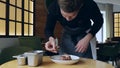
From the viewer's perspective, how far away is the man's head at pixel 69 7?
318 cm

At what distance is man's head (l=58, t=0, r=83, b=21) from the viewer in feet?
10.4

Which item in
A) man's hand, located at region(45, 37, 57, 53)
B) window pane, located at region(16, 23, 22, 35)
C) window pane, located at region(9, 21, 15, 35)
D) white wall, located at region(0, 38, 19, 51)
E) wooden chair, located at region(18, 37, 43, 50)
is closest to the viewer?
man's hand, located at region(45, 37, 57, 53)

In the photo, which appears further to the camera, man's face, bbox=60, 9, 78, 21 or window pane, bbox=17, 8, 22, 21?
window pane, bbox=17, 8, 22, 21

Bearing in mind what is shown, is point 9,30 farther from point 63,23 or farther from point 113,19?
point 113,19

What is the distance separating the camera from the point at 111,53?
19.0 feet

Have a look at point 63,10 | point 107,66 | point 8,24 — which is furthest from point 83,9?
point 8,24

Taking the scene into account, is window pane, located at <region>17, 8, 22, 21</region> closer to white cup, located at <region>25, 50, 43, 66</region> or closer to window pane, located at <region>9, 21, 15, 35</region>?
window pane, located at <region>9, 21, 15, 35</region>

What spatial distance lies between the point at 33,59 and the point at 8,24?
2.57 metres

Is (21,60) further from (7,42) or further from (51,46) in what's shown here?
(7,42)

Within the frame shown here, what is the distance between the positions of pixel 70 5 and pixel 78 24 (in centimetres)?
30

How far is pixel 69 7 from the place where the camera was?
321 centimetres

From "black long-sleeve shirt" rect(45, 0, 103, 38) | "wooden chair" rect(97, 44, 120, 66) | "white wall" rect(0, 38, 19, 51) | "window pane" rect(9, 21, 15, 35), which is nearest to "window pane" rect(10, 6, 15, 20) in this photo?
"window pane" rect(9, 21, 15, 35)

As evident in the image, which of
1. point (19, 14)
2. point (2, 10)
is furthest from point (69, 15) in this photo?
point (19, 14)

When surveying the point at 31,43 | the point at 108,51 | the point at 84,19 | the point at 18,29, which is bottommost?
the point at 108,51
